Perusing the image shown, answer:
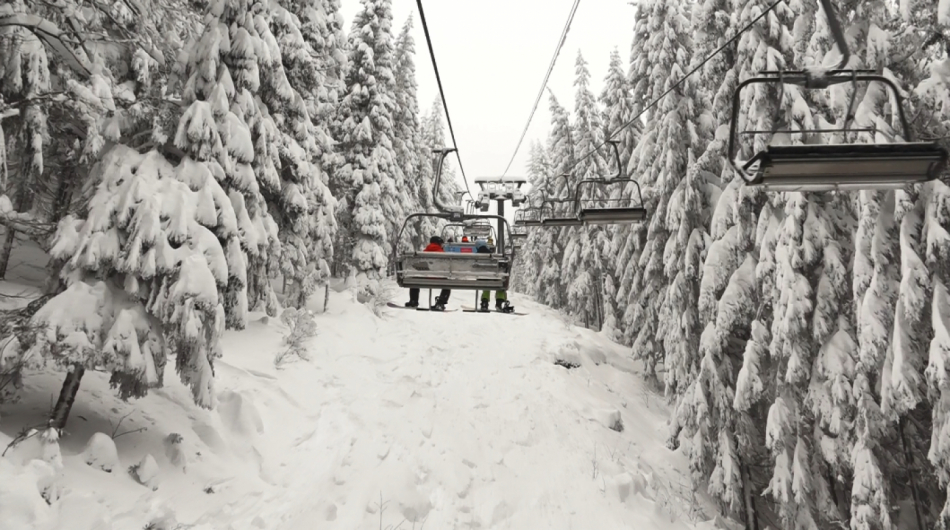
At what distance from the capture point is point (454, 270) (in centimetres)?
970

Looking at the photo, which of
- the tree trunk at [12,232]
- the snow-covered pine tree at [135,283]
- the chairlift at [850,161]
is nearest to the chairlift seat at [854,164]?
the chairlift at [850,161]

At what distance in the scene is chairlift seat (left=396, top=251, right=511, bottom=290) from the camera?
9570mm

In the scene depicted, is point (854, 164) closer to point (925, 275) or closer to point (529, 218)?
point (925, 275)

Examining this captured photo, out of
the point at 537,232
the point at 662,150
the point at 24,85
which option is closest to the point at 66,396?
the point at 24,85

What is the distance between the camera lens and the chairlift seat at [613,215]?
9009mm

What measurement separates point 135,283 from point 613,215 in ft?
26.2

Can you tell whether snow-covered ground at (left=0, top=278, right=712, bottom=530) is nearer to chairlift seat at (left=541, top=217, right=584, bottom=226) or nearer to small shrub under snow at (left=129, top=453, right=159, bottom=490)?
small shrub under snow at (left=129, top=453, right=159, bottom=490)

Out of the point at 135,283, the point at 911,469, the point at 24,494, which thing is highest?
the point at 135,283

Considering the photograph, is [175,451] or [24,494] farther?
[175,451]

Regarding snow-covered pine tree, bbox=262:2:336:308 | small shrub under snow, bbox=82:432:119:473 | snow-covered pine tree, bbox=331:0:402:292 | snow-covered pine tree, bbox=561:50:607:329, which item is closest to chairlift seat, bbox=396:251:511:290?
small shrub under snow, bbox=82:432:119:473

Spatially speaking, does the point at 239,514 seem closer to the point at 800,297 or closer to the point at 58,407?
the point at 58,407

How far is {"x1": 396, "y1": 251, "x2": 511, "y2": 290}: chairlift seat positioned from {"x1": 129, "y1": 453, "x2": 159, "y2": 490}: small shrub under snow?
4954 millimetres

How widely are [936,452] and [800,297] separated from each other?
3.35 meters

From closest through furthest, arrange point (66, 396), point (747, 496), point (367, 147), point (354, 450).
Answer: point (66, 396) < point (354, 450) < point (747, 496) < point (367, 147)
